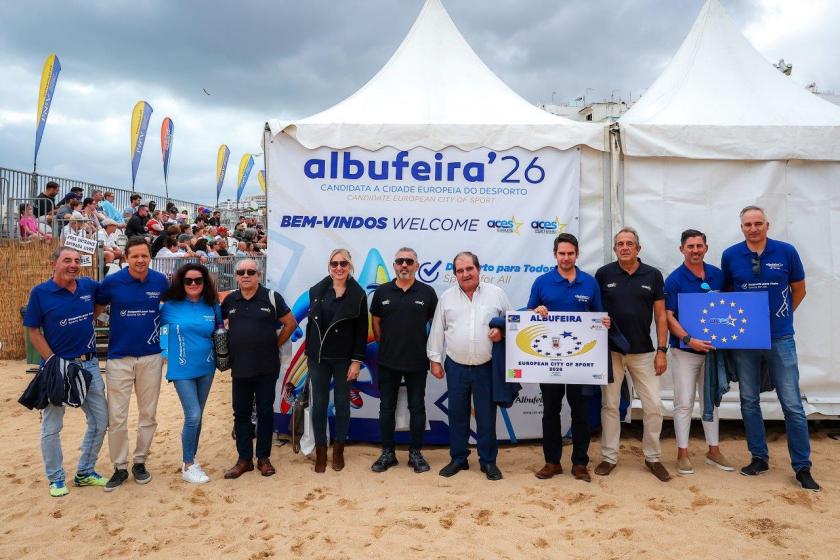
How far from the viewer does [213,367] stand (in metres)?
4.03

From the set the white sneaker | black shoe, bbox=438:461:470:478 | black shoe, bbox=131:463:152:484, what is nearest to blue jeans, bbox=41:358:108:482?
black shoe, bbox=131:463:152:484

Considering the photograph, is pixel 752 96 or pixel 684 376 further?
pixel 752 96

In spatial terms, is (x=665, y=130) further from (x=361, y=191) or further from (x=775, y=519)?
(x=775, y=519)

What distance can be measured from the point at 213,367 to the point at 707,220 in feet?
13.8

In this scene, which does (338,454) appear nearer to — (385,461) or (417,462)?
(385,461)

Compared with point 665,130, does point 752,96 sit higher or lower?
higher

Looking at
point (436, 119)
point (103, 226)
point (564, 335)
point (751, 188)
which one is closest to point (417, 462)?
point (564, 335)

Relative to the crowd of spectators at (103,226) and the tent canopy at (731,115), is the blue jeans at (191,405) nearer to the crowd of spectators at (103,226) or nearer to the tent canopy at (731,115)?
the tent canopy at (731,115)

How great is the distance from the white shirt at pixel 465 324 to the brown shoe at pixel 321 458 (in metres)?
1.10

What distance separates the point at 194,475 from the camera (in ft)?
13.2

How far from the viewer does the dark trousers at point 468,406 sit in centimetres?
402

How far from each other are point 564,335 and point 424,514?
5.01ft

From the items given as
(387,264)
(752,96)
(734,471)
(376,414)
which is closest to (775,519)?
(734,471)

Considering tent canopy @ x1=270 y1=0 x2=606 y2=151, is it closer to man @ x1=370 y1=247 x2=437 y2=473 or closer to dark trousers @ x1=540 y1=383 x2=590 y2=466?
man @ x1=370 y1=247 x2=437 y2=473
